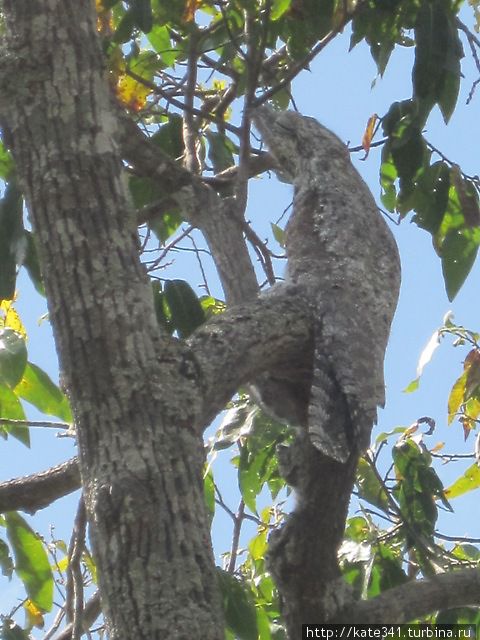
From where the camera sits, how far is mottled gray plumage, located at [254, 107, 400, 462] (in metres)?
1.89

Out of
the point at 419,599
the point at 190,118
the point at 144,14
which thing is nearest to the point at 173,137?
the point at 190,118

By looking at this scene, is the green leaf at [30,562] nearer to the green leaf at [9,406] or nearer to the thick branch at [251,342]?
the green leaf at [9,406]

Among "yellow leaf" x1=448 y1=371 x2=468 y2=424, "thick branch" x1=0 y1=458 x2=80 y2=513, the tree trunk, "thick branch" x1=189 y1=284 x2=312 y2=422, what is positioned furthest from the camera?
"yellow leaf" x1=448 y1=371 x2=468 y2=424

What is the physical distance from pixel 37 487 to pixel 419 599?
71 centimetres

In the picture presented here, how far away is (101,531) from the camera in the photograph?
1492 mm

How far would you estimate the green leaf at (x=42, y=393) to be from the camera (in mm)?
2396

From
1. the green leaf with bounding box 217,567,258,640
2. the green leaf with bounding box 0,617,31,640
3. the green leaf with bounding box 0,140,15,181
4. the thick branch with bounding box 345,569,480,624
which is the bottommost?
the thick branch with bounding box 345,569,480,624

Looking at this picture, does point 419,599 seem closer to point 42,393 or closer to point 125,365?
point 125,365

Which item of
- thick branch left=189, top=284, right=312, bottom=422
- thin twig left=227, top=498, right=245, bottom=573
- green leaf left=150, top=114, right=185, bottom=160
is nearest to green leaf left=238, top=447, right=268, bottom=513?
thin twig left=227, top=498, right=245, bottom=573

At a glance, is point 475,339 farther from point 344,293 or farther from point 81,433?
point 81,433

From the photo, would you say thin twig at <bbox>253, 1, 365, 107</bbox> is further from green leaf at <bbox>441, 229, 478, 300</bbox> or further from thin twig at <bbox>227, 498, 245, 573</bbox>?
thin twig at <bbox>227, 498, 245, 573</bbox>

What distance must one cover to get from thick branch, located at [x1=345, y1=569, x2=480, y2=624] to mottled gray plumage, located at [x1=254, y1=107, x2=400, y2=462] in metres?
0.25

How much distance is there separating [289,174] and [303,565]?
1.03m

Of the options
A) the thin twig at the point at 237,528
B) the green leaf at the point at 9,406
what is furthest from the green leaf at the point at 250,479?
the green leaf at the point at 9,406
